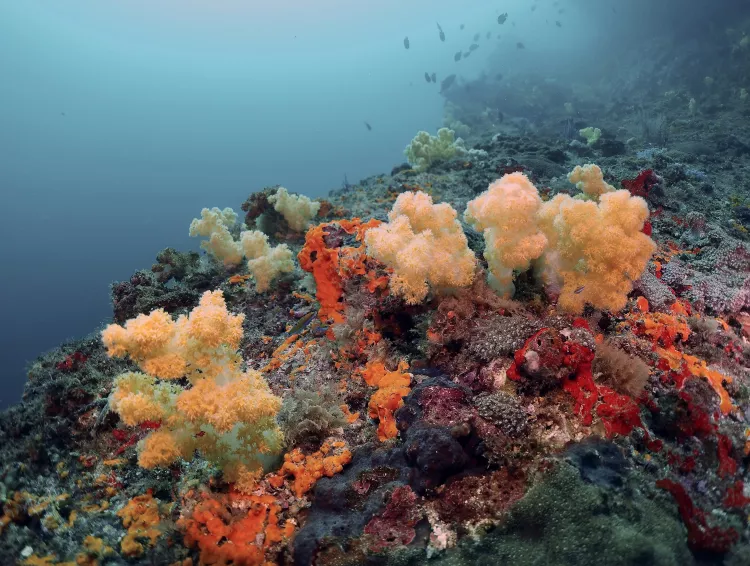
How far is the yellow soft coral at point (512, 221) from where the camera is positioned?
3.91 metres

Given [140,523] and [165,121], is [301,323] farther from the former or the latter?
[165,121]

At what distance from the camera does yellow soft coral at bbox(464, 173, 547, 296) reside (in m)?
3.91

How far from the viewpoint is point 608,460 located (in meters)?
2.54

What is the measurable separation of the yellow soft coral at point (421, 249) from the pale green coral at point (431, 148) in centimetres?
1048

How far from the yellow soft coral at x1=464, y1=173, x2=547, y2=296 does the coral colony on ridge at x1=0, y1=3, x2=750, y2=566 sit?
2 cm

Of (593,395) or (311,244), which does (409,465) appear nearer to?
(593,395)

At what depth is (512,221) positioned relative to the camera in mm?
3943

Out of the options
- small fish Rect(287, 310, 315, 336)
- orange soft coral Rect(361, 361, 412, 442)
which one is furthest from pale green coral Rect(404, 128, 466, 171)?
orange soft coral Rect(361, 361, 412, 442)

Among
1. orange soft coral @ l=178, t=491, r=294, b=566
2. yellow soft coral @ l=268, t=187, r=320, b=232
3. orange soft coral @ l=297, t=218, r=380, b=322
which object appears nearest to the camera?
orange soft coral @ l=178, t=491, r=294, b=566

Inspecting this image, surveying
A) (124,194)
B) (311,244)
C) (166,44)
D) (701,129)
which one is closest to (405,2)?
(166,44)

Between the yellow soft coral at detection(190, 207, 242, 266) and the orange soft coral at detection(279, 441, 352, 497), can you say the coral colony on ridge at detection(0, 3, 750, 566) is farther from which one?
the yellow soft coral at detection(190, 207, 242, 266)

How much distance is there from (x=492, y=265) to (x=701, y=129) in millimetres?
20942

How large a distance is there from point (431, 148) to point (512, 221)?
1117cm

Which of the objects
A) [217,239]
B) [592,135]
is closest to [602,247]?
[217,239]
